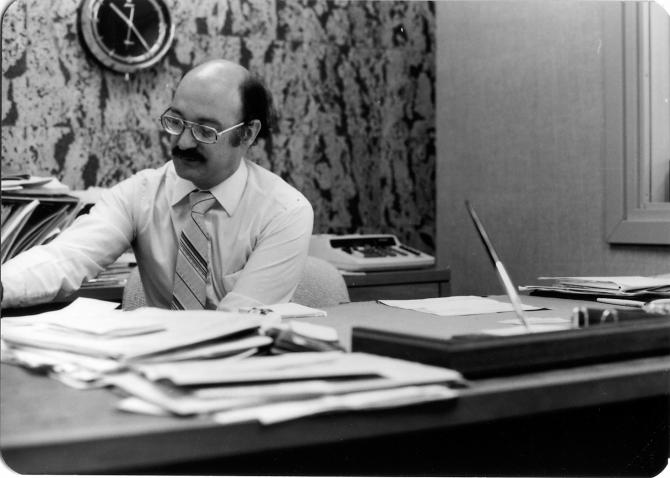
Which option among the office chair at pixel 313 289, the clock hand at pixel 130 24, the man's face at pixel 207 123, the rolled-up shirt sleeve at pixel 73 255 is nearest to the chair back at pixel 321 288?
the office chair at pixel 313 289

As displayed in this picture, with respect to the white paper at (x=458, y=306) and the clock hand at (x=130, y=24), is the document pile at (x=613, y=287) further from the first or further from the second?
the clock hand at (x=130, y=24)

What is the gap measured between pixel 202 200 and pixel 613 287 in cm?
111

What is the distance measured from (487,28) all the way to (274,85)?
3.02ft

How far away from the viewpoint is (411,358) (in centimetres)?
84

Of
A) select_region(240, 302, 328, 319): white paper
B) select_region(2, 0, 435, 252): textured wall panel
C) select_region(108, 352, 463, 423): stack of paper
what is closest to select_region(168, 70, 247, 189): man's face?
select_region(240, 302, 328, 319): white paper

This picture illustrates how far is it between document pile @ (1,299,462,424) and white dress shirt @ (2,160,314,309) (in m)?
0.99

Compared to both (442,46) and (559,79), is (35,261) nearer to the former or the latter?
(559,79)

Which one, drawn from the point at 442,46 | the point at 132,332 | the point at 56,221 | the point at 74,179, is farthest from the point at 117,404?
the point at 442,46

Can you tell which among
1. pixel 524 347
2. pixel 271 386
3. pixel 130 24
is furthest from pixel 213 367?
pixel 130 24

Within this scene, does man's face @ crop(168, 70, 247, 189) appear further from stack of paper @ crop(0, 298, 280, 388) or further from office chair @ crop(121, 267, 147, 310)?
stack of paper @ crop(0, 298, 280, 388)

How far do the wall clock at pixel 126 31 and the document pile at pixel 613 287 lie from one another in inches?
68.9

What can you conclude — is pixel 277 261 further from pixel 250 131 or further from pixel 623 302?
pixel 623 302

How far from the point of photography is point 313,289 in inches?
77.9

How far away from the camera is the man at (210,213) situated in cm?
200
